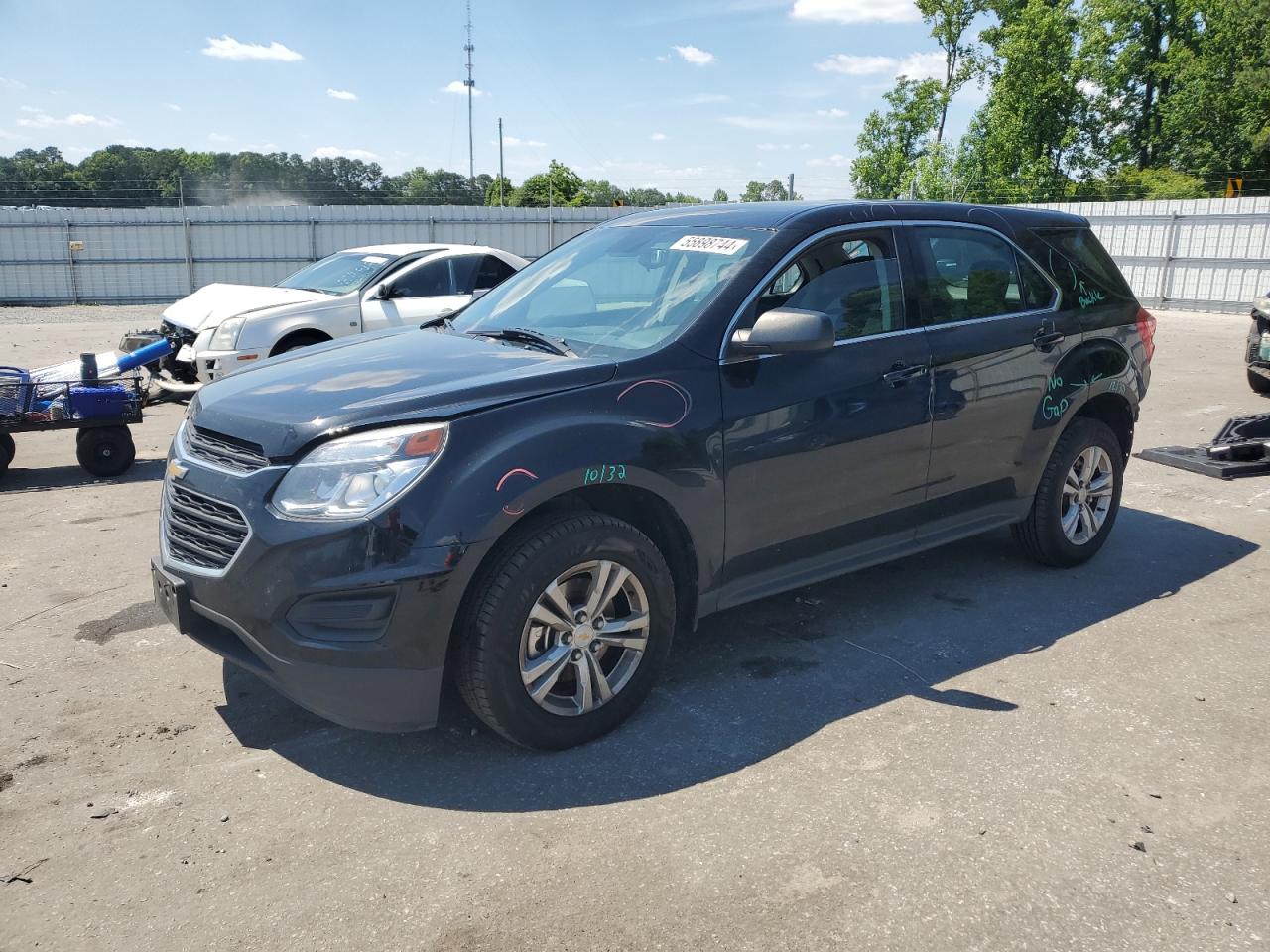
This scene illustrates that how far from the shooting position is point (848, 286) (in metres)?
4.32

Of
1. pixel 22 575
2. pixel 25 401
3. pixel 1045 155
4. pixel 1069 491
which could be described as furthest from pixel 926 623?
pixel 1045 155

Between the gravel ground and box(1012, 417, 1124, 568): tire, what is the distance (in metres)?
0.35

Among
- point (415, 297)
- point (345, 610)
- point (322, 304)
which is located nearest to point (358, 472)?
point (345, 610)

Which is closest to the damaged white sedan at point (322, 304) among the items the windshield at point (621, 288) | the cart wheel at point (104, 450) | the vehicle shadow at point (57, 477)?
the vehicle shadow at point (57, 477)

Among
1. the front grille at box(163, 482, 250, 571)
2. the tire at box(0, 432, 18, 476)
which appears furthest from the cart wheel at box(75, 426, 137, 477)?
the front grille at box(163, 482, 250, 571)

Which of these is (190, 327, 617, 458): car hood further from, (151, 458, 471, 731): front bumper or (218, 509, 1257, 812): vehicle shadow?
(218, 509, 1257, 812): vehicle shadow

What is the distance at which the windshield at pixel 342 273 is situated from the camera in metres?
10.8

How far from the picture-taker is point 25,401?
7.37 meters

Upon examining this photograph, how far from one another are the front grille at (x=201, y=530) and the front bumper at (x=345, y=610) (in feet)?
0.24

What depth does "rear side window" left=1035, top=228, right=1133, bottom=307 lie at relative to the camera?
5215mm

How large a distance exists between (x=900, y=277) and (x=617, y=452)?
1811mm

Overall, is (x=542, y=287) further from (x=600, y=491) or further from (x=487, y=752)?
(x=487, y=752)

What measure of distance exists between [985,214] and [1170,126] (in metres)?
44.2

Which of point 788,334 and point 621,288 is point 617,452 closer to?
point 788,334
